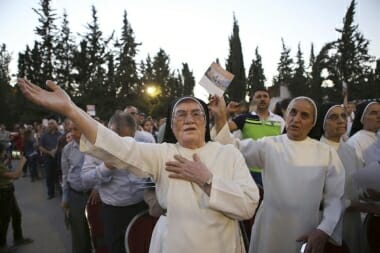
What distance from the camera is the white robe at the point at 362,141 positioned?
382 cm

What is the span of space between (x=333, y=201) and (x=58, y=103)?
2083mm

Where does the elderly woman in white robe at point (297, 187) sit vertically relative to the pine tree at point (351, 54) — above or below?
below

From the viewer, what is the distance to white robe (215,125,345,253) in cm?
268

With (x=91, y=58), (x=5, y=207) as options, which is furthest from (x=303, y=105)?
(x=91, y=58)

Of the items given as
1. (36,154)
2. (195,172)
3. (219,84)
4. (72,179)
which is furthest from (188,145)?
(36,154)

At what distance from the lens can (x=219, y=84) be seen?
133 inches

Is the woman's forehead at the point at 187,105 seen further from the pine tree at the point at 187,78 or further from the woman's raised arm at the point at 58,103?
the pine tree at the point at 187,78

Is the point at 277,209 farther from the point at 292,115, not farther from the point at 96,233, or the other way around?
the point at 96,233

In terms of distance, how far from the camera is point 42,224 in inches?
307

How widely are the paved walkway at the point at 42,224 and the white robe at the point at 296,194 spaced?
4.42m

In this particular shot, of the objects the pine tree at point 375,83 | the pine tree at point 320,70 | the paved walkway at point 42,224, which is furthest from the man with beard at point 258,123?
the pine tree at point 320,70

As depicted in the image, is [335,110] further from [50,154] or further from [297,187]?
[50,154]

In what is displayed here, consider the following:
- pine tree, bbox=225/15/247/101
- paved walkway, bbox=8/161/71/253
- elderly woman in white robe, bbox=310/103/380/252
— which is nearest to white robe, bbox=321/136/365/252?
elderly woman in white robe, bbox=310/103/380/252

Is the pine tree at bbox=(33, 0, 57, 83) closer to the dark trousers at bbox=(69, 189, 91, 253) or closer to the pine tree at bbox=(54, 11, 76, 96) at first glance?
the pine tree at bbox=(54, 11, 76, 96)
